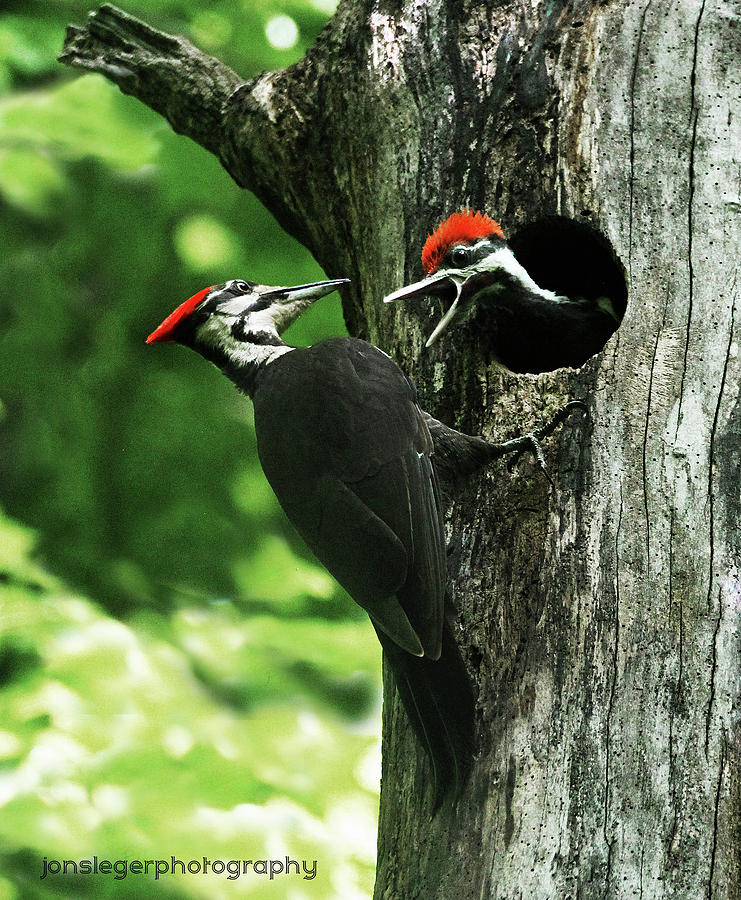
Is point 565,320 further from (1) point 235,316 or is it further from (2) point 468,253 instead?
(1) point 235,316

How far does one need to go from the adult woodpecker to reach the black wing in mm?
269

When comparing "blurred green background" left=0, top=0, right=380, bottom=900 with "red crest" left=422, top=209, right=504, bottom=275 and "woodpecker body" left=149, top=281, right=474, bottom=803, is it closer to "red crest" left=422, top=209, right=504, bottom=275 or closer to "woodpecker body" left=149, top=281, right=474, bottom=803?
"red crest" left=422, top=209, right=504, bottom=275

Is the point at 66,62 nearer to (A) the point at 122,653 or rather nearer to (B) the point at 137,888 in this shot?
(A) the point at 122,653

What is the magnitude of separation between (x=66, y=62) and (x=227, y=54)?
2.58 feet

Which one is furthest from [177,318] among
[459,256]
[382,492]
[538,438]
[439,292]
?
[538,438]

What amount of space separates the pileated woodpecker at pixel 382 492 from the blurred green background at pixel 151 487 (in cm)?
76

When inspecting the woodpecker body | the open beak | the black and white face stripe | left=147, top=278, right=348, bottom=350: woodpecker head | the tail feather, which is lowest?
the tail feather

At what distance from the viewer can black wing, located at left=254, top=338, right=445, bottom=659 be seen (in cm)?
236

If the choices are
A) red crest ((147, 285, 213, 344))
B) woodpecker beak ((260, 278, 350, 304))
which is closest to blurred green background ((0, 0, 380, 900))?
woodpecker beak ((260, 278, 350, 304))

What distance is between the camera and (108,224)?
14.0 ft

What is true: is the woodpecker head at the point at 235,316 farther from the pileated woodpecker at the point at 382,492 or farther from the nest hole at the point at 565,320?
the nest hole at the point at 565,320

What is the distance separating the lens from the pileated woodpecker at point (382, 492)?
221 cm

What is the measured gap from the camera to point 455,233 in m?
2.78

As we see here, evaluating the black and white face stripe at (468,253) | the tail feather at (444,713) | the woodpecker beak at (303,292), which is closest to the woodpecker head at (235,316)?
the woodpecker beak at (303,292)
